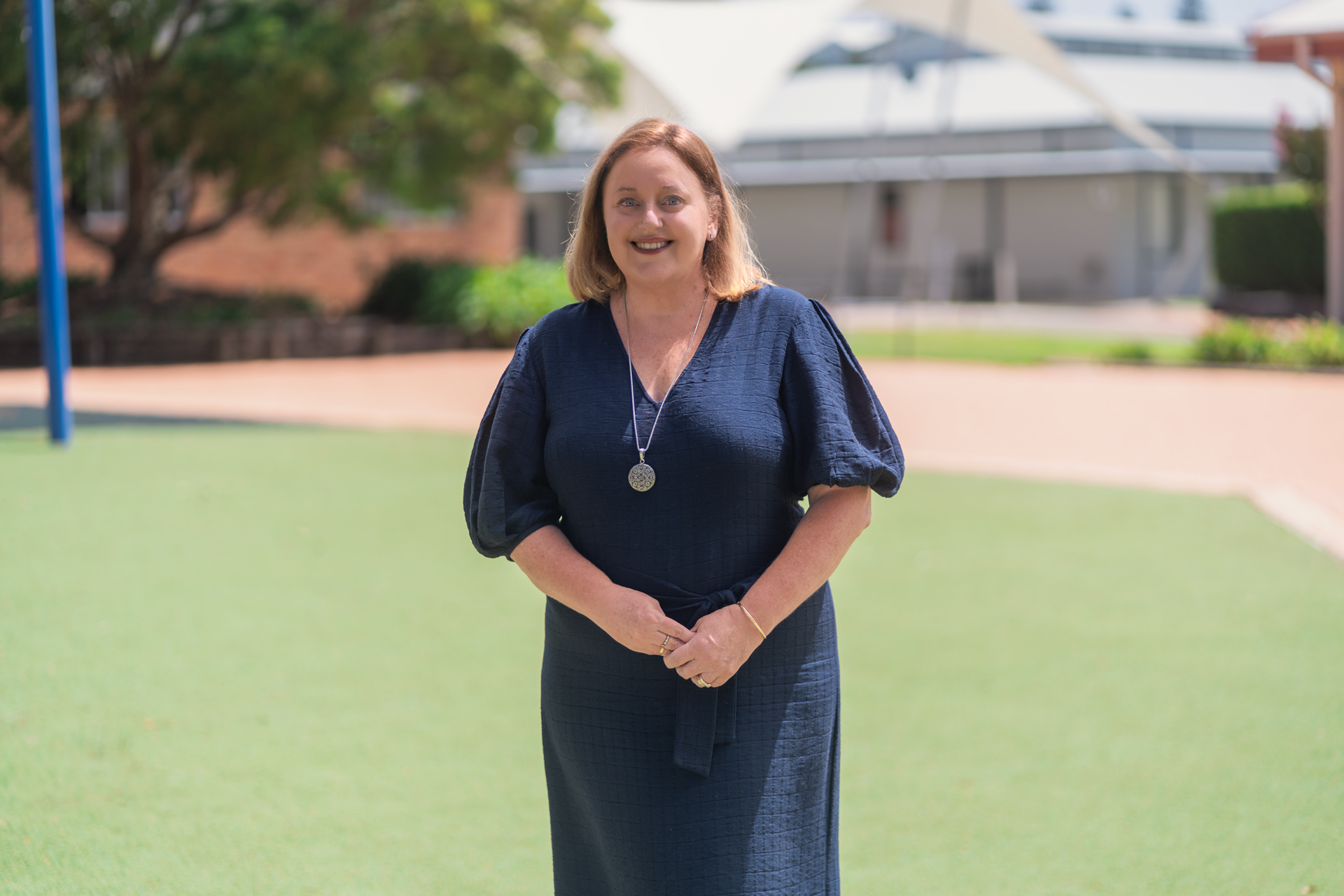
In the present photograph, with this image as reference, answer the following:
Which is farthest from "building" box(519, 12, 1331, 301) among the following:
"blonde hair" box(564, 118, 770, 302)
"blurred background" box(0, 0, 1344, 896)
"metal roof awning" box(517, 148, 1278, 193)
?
"blonde hair" box(564, 118, 770, 302)

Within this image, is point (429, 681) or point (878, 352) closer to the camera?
point (429, 681)

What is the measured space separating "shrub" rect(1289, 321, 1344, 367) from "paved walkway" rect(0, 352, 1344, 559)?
0.38 m

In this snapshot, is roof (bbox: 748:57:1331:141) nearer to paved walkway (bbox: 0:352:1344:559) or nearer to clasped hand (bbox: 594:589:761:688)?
paved walkway (bbox: 0:352:1344:559)

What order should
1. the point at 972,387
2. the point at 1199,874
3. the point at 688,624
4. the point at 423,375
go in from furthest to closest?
the point at 423,375, the point at 972,387, the point at 1199,874, the point at 688,624

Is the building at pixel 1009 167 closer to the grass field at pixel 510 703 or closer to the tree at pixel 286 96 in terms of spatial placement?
the tree at pixel 286 96

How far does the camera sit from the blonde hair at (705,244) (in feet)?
8.54

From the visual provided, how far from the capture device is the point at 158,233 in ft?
66.5

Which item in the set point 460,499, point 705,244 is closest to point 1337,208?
point 460,499

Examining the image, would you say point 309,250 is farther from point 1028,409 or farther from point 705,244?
point 705,244

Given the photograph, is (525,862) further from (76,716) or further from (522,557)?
(76,716)

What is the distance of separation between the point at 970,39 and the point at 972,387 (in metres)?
8.51

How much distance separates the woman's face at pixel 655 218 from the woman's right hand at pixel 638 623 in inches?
22.5

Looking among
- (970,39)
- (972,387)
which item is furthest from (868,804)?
(970,39)

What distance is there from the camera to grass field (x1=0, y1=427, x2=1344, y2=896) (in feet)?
12.4
